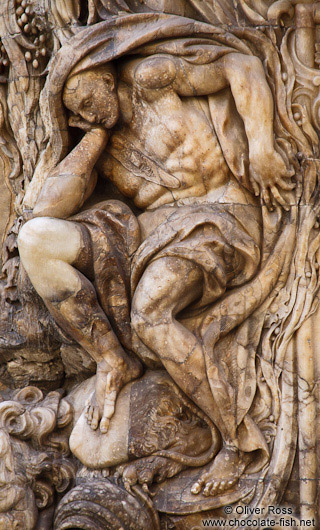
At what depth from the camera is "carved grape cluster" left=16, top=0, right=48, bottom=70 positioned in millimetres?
7242

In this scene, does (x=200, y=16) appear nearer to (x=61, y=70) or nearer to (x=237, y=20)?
(x=237, y=20)

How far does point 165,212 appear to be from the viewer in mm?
6945

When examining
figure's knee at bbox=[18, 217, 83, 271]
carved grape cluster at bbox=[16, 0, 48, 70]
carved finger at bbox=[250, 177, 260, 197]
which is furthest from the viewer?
carved grape cluster at bbox=[16, 0, 48, 70]

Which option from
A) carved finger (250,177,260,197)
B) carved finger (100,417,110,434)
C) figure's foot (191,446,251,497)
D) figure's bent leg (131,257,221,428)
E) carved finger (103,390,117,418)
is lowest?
figure's foot (191,446,251,497)

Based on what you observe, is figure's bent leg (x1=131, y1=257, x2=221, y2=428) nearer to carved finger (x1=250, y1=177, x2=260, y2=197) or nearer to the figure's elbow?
carved finger (x1=250, y1=177, x2=260, y2=197)

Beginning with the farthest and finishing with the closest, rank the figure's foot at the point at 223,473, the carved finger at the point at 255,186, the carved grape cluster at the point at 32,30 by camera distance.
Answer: the carved grape cluster at the point at 32,30
the carved finger at the point at 255,186
the figure's foot at the point at 223,473

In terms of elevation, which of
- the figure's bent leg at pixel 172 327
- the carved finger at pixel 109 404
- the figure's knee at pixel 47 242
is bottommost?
the carved finger at pixel 109 404

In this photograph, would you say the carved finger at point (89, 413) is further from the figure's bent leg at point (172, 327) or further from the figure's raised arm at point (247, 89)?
the figure's raised arm at point (247, 89)

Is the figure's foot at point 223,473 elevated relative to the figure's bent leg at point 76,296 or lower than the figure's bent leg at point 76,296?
lower

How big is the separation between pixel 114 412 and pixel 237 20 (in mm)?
2510

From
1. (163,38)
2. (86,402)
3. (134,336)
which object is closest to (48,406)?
(86,402)

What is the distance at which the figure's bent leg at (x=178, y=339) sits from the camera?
6.62m

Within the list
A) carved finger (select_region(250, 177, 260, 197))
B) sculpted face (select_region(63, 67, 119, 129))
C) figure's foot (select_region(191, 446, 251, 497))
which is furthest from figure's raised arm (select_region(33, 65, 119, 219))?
figure's foot (select_region(191, 446, 251, 497))

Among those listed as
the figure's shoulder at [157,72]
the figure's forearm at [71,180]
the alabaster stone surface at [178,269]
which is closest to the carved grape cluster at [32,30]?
the alabaster stone surface at [178,269]
